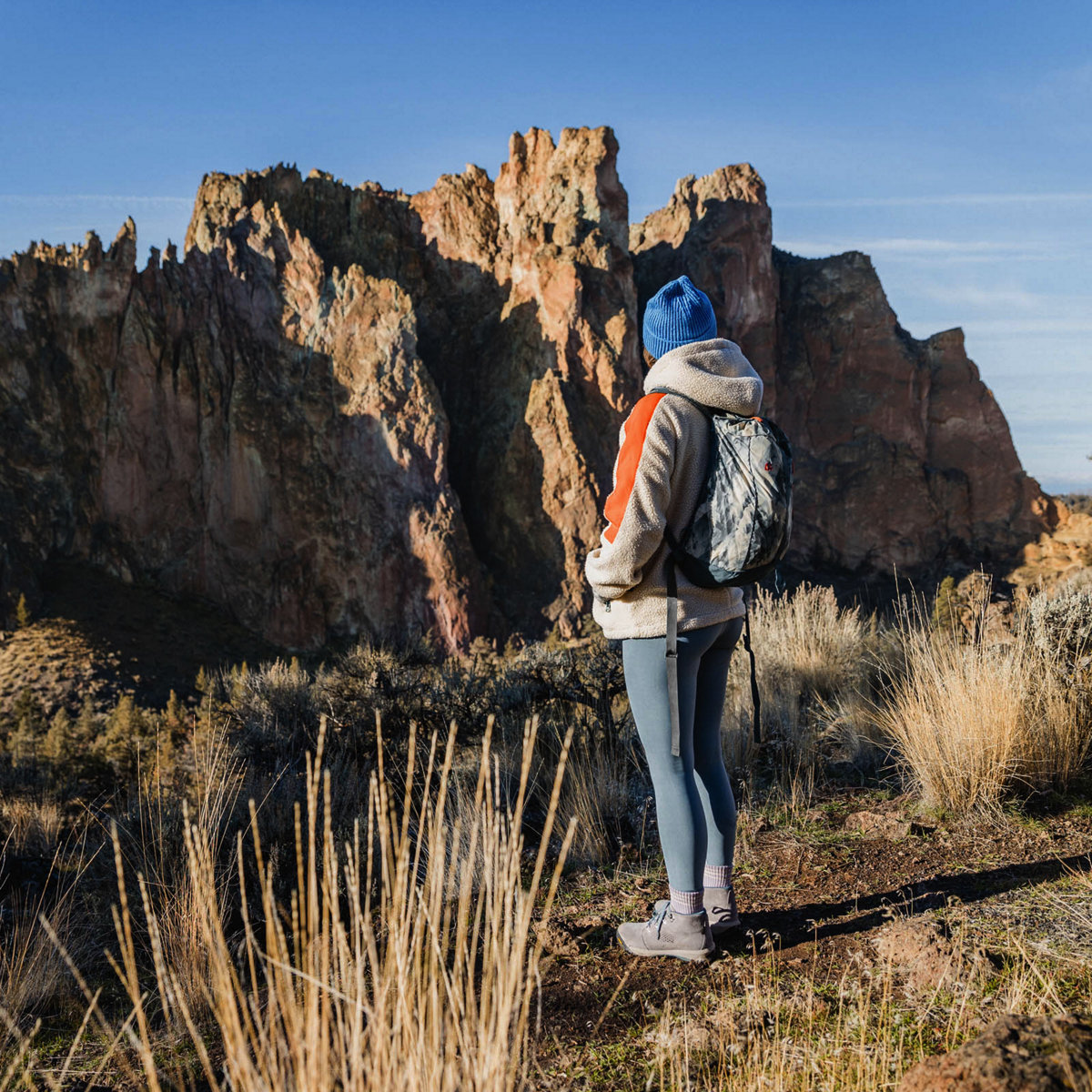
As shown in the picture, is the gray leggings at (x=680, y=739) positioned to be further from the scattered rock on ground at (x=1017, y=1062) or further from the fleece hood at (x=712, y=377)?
the scattered rock on ground at (x=1017, y=1062)

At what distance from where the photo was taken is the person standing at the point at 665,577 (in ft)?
7.52

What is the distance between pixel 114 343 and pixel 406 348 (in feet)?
32.1

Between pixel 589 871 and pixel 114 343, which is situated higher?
pixel 114 343

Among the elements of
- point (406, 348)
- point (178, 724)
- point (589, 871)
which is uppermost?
point (406, 348)

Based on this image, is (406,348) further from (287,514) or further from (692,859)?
(692,859)

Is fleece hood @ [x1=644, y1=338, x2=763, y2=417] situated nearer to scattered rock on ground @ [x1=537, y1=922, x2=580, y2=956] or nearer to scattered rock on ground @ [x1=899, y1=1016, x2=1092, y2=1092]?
scattered rock on ground @ [x1=899, y1=1016, x2=1092, y2=1092]

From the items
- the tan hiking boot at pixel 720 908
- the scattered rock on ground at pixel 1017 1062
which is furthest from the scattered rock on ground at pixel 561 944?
the scattered rock on ground at pixel 1017 1062

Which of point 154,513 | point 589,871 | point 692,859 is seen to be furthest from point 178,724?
point 154,513

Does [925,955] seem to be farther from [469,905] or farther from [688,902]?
[469,905]

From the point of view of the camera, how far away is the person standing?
2291 millimetres

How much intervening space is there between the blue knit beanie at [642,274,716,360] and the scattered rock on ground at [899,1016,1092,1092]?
178cm

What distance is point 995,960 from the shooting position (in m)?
2.32

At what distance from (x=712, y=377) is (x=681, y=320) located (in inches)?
9.3

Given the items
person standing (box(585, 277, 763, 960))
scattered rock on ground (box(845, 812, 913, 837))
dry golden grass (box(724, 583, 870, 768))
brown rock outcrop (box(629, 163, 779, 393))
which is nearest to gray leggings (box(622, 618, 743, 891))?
person standing (box(585, 277, 763, 960))
